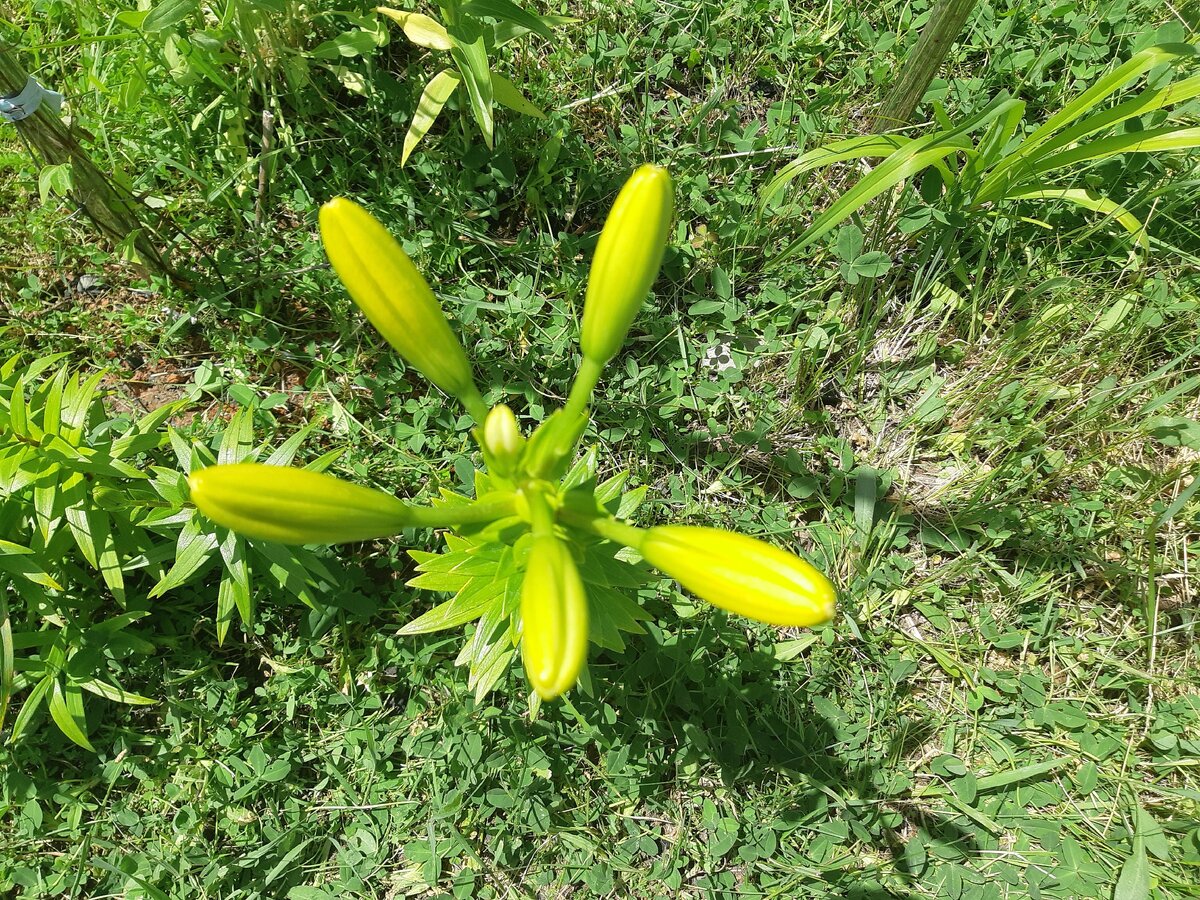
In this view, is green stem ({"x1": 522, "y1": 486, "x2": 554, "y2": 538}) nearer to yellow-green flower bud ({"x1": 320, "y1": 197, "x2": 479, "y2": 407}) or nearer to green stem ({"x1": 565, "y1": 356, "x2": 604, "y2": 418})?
green stem ({"x1": 565, "y1": 356, "x2": 604, "y2": 418})

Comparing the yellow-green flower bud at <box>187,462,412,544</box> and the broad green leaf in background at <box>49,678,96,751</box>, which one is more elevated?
the yellow-green flower bud at <box>187,462,412,544</box>

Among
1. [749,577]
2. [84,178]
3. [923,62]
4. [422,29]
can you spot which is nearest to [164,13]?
[84,178]

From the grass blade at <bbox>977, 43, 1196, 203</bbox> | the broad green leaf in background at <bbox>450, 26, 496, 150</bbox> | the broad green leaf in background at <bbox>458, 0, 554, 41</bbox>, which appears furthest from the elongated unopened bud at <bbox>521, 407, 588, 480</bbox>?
the grass blade at <bbox>977, 43, 1196, 203</bbox>

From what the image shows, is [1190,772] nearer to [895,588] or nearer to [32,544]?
[895,588]

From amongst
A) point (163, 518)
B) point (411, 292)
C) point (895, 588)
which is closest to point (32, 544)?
point (163, 518)

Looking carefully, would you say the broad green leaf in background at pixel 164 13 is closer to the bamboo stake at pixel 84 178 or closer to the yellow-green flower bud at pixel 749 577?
the bamboo stake at pixel 84 178

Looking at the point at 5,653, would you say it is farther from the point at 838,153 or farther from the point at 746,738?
the point at 838,153

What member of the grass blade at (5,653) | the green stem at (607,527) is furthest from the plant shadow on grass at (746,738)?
the grass blade at (5,653)
